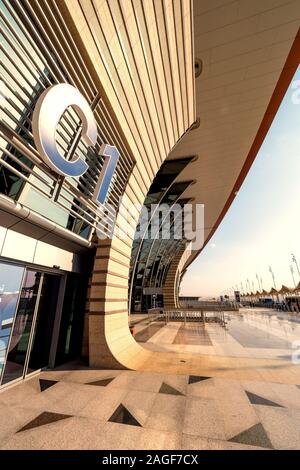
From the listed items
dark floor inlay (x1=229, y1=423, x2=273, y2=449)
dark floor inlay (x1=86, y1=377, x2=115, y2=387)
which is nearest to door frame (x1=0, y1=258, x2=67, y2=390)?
dark floor inlay (x1=86, y1=377, x2=115, y2=387)

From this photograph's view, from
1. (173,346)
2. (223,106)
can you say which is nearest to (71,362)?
(173,346)

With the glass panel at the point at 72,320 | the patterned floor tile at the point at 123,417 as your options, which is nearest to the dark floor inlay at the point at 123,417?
Result: the patterned floor tile at the point at 123,417

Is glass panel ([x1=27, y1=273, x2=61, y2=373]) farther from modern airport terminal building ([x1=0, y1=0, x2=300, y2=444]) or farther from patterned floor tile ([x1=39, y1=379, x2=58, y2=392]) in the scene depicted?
patterned floor tile ([x1=39, y1=379, x2=58, y2=392])

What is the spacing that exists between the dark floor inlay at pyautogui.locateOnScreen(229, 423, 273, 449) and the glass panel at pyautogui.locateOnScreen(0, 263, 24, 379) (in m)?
4.60

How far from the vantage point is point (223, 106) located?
9.20 m

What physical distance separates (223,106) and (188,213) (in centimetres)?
1352

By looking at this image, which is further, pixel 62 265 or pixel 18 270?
pixel 62 265

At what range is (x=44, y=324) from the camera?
19.3 ft

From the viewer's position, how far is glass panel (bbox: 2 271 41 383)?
15.3 ft

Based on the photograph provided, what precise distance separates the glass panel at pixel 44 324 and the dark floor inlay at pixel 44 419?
219 cm

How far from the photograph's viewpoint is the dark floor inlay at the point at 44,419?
10.0ft

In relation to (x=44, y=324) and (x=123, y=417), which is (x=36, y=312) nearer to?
(x=44, y=324)

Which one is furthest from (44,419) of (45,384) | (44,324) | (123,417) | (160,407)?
(44,324)
